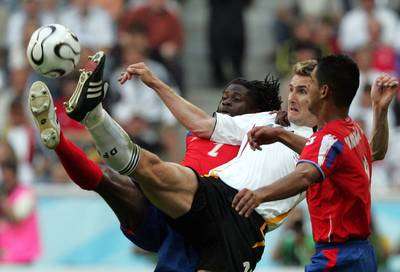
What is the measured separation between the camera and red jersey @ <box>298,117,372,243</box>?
762cm

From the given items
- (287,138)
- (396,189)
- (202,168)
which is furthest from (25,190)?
(287,138)

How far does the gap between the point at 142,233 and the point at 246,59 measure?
768 cm

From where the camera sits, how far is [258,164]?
8.66m

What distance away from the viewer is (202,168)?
887cm

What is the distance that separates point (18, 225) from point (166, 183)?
5698 mm

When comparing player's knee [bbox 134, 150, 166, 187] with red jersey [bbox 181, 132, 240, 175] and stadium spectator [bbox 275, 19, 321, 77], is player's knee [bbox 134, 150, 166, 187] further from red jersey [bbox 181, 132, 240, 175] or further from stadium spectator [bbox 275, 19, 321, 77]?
stadium spectator [bbox 275, 19, 321, 77]

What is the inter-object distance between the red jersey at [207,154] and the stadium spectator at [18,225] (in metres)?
4.60

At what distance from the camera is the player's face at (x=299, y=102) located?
845 cm

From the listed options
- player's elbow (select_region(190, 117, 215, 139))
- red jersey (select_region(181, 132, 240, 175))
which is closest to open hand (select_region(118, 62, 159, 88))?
player's elbow (select_region(190, 117, 215, 139))

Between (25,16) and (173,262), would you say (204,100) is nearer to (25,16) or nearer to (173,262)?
(25,16)

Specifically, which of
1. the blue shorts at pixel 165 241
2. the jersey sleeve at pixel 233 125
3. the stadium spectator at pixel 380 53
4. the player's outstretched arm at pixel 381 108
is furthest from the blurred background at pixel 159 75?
the blue shorts at pixel 165 241

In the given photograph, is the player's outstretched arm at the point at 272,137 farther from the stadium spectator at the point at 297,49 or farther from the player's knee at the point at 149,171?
the stadium spectator at the point at 297,49

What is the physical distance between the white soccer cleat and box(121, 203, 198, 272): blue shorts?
99cm

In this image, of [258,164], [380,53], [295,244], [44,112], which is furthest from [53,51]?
[380,53]
